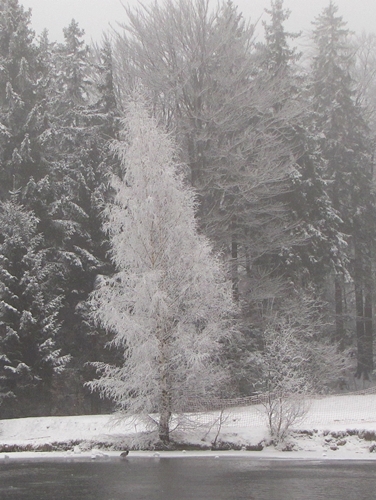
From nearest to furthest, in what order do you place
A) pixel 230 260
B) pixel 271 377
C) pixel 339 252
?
pixel 271 377
pixel 230 260
pixel 339 252

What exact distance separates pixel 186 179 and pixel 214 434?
38.1ft

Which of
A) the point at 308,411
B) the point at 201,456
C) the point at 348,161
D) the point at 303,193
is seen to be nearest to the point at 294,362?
the point at 308,411

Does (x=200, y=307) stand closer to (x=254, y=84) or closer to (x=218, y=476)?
(x=218, y=476)

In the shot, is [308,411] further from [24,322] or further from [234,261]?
[24,322]

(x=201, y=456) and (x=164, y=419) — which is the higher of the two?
(x=164, y=419)

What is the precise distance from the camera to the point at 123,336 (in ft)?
65.3

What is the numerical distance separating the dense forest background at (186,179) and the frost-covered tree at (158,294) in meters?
4.28

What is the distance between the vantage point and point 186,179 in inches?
1104

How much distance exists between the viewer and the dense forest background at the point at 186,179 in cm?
2534

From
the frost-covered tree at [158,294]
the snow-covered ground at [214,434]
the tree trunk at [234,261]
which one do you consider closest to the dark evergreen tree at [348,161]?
the tree trunk at [234,261]

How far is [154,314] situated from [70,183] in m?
9.61

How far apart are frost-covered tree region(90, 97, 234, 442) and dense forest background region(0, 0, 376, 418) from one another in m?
4.28

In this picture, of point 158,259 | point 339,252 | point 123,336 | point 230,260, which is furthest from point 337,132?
point 123,336

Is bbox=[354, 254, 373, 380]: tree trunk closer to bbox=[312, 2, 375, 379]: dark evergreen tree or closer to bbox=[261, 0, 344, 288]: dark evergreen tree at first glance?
bbox=[312, 2, 375, 379]: dark evergreen tree
